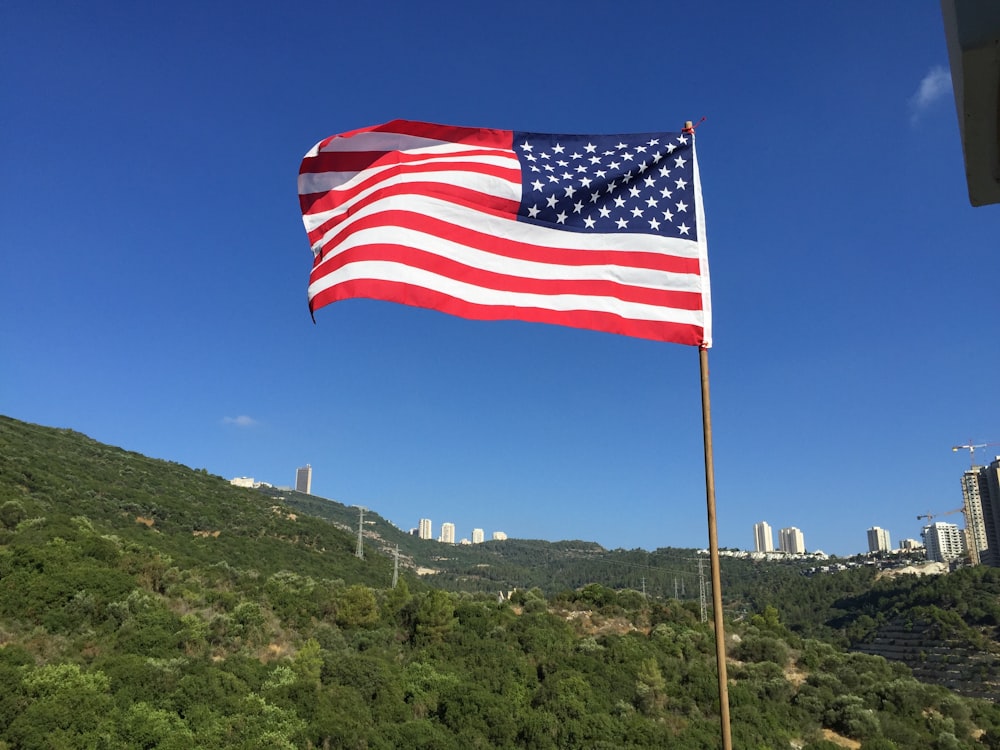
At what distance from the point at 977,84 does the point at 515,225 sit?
241 inches

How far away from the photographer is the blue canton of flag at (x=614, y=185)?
7.62m

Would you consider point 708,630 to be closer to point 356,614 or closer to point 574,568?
point 356,614

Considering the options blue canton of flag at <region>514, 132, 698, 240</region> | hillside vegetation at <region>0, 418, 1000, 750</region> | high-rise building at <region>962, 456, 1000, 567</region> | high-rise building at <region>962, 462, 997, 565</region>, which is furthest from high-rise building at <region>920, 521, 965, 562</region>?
blue canton of flag at <region>514, 132, 698, 240</region>

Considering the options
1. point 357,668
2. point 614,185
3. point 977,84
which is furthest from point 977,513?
point 977,84

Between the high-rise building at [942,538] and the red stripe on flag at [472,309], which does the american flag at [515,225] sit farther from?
the high-rise building at [942,538]

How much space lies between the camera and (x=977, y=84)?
1.93m

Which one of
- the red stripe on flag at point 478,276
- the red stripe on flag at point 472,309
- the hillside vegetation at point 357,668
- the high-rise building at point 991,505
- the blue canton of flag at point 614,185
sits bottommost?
the hillside vegetation at point 357,668

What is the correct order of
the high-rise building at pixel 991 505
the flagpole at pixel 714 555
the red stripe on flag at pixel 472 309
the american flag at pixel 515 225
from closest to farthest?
the flagpole at pixel 714 555 < the red stripe on flag at pixel 472 309 < the american flag at pixel 515 225 < the high-rise building at pixel 991 505

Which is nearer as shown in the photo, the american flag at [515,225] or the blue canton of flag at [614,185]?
the american flag at [515,225]

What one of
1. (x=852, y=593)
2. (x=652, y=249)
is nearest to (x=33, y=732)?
(x=652, y=249)

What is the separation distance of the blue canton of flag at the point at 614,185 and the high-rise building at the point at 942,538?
200 metres

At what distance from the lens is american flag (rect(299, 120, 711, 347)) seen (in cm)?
730

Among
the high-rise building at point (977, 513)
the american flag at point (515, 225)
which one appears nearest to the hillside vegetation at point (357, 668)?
the american flag at point (515, 225)

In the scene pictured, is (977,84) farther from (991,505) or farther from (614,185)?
(991,505)
